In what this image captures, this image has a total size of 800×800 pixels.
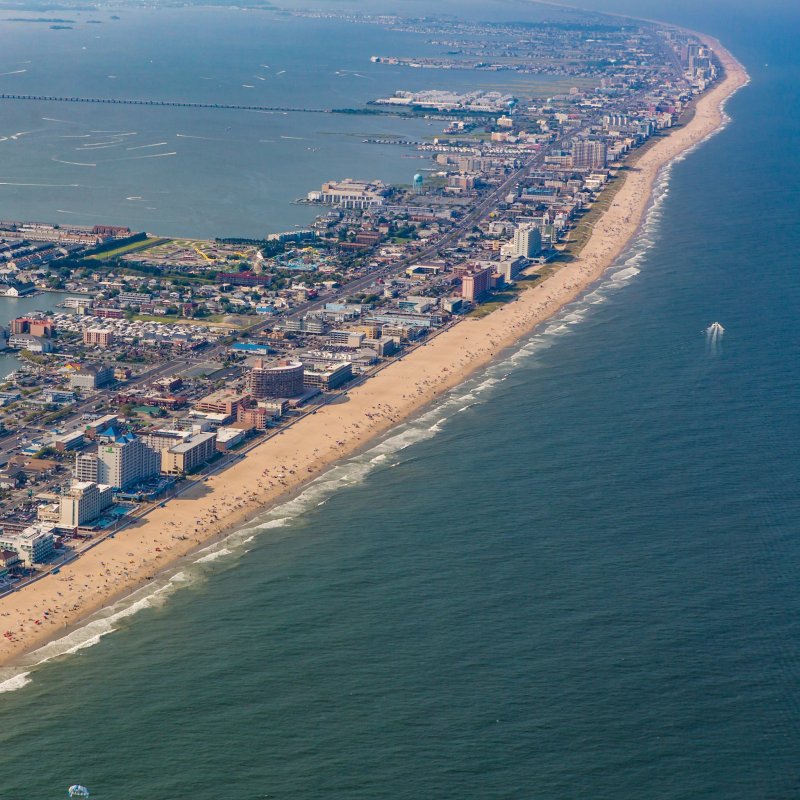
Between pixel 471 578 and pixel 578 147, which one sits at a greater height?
pixel 578 147

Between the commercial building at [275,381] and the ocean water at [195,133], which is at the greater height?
the ocean water at [195,133]

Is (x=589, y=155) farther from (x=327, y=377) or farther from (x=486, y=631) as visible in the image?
(x=486, y=631)

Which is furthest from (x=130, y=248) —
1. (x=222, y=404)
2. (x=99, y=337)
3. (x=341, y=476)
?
(x=341, y=476)

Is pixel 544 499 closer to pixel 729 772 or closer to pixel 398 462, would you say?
pixel 398 462

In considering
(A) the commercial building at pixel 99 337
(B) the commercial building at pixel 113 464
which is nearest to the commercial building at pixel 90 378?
(A) the commercial building at pixel 99 337

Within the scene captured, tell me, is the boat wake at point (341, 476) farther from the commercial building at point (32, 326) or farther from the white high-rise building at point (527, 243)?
the commercial building at point (32, 326)

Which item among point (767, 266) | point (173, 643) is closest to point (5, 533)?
point (173, 643)
